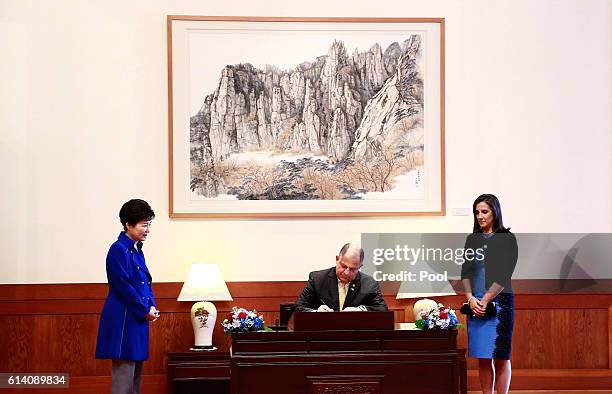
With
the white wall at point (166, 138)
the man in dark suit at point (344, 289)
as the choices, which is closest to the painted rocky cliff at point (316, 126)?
the white wall at point (166, 138)

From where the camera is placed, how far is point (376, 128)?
25.5 feet

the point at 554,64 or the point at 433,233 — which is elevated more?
the point at 554,64

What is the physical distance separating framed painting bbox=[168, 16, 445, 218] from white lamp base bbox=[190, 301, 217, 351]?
0.85m

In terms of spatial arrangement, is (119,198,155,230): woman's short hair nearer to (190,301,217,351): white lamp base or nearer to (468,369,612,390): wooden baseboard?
(190,301,217,351): white lamp base

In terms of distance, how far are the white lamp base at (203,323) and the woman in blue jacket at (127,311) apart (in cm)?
131

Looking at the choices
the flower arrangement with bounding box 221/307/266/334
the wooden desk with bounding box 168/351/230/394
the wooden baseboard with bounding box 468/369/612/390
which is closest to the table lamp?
the wooden desk with bounding box 168/351/230/394

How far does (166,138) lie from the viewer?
300 inches

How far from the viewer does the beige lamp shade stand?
23.5 ft

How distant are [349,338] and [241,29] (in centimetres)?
332

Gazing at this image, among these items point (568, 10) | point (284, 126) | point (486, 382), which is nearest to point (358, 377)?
point (486, 382)

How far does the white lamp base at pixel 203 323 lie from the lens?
7.15 meters

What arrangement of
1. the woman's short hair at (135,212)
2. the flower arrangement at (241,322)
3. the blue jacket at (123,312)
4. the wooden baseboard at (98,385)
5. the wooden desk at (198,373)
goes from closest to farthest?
the flower arrangement at (241,322) < the blue jacket at (123,312) < the woman's short hair at (135,212) < the wooden desk at (198,373) < the wooden baseboard at (98,385)

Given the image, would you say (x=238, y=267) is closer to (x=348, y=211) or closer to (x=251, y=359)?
(x=348, y=211)

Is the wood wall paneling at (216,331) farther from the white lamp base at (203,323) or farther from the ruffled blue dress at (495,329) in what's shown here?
the ruffled blue dress at (495,329)
